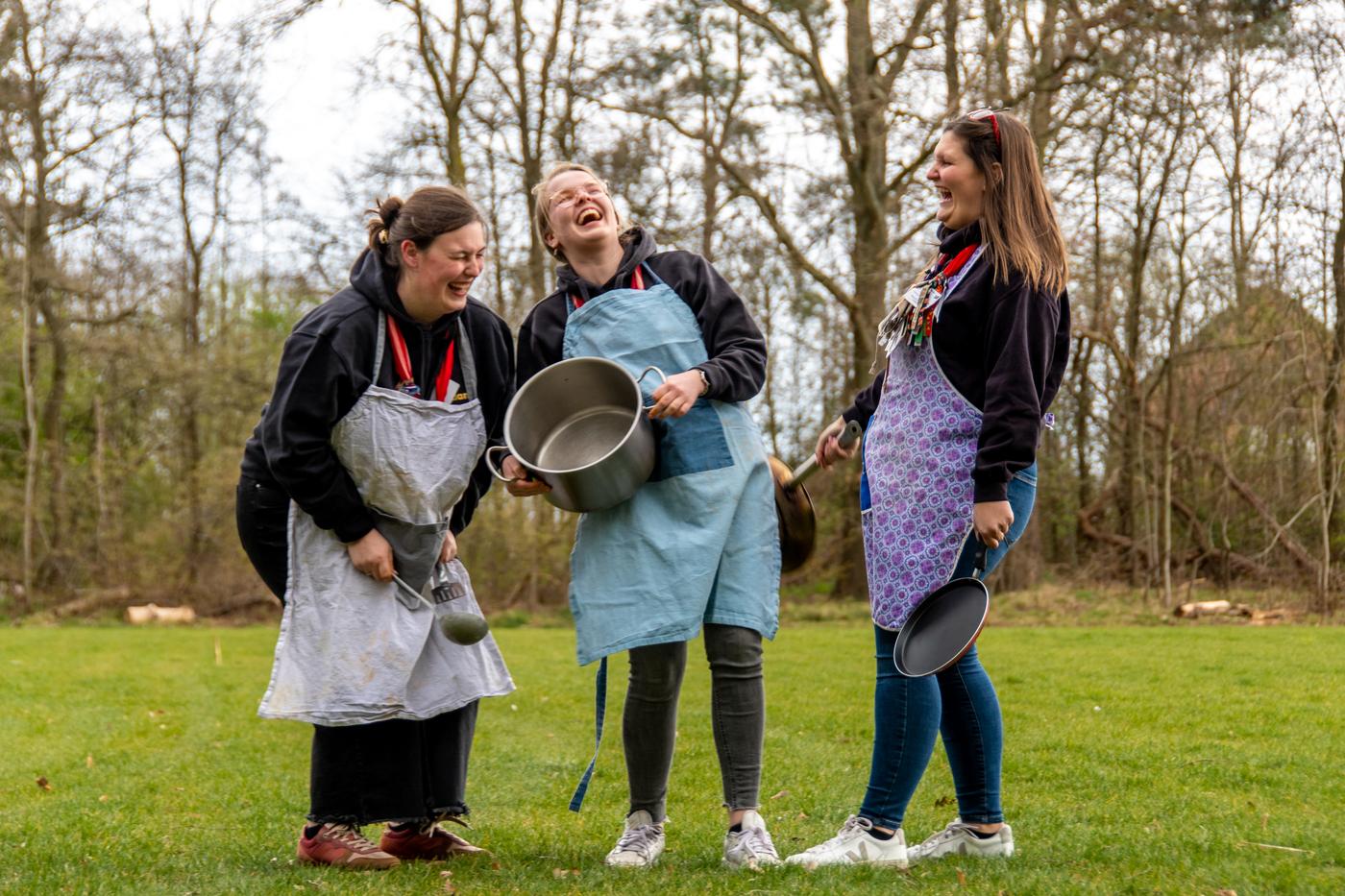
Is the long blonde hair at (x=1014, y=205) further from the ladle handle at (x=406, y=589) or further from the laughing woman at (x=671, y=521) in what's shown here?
the ladle handle at (x=406, y=589)

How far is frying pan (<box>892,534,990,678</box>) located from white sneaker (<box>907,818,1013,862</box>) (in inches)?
20.1

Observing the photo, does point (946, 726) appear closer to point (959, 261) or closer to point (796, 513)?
point (796, 513)

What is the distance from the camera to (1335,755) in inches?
190

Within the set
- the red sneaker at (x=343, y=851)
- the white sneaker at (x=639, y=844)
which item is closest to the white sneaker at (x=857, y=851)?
the white sneaker at (x=639, y=844)

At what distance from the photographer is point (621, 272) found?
343 cm

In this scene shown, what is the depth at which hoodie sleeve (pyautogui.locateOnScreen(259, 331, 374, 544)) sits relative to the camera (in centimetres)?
322

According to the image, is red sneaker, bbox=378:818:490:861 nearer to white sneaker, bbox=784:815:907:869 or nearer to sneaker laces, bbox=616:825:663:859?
sneaker laces, bbox=616:825:663:859

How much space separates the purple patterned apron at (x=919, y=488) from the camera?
3.06m

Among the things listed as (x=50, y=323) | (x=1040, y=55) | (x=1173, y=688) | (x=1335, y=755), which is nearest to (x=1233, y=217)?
(x=1040, y=55)

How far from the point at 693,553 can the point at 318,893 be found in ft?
3.75

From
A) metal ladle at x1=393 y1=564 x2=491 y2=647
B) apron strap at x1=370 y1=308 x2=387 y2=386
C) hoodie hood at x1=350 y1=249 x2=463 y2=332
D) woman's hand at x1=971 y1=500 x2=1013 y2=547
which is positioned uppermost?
hoodie hood at x1=350 y1=249 x2=463 y2=332

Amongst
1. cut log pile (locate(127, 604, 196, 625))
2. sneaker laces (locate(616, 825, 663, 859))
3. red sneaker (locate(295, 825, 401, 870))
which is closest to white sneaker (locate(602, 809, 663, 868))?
sneaker laces (locate(616, 825, 663, 859))

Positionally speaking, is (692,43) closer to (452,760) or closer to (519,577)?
(519,577)

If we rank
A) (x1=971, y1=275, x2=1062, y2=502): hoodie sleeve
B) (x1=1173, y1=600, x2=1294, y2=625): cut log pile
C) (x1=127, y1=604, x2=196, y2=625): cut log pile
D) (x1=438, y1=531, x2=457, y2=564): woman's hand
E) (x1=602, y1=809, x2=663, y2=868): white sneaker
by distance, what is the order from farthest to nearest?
(x1=127, y1=604, x2=196, y2=625): cut log pile → (x1=1173, y1=600, x2=1294, y2=625): cut log pile → (x1=438, y1=531, x2=457, y2=564): woman's hand → (x1=602, y1=809, x2=663, y2=868): white sneaker → (x1=971, y1=275, x2=1062, y2=502): hoodie sleeve
